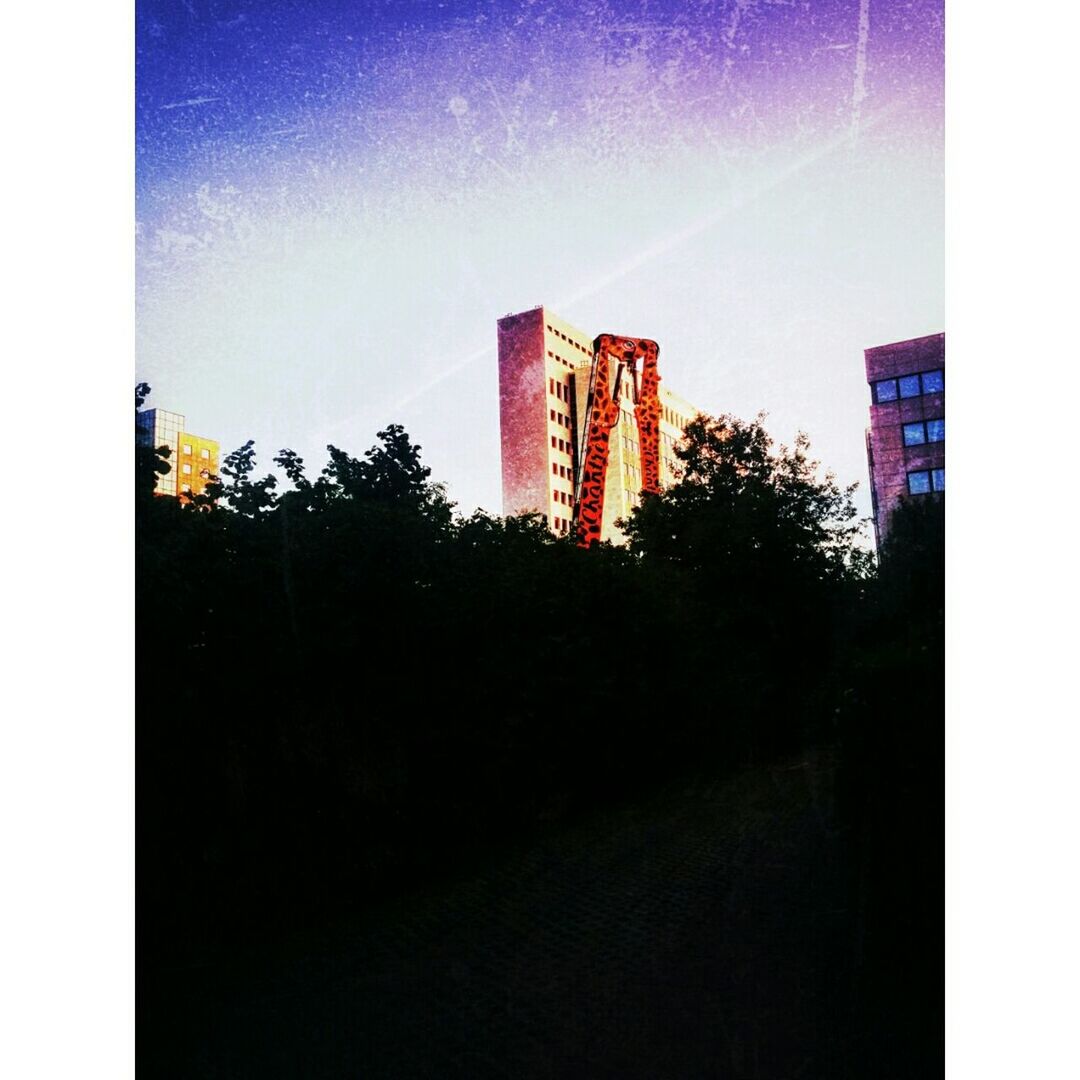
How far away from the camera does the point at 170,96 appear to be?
3156mm

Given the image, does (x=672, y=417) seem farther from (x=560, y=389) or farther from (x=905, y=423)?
(x=905, y=423)

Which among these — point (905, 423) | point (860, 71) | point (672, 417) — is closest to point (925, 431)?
point (905, 423)

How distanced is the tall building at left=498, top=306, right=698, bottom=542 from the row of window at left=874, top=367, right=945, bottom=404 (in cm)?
94

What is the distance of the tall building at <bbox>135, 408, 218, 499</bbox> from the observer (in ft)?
10.9

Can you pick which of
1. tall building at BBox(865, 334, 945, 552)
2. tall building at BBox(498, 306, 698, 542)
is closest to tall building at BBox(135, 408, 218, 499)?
tall building at BBox(498, 306, 698, 542)

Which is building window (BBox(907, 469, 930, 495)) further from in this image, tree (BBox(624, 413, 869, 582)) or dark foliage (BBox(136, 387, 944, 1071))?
tree (BBox(624, 413, 869, 582))

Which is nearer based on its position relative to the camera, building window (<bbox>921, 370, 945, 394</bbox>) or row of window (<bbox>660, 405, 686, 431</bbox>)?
building window (<bbox>921, 370, 945, 394</bbox>)

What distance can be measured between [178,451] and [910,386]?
9.44 feet

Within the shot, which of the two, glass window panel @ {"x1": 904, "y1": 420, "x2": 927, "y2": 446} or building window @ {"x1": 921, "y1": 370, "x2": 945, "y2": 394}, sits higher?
building window @ {"x1": 921, "y1": 370, "x2": 945, "y2": 394}

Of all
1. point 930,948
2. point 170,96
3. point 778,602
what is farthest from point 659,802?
point 170,96

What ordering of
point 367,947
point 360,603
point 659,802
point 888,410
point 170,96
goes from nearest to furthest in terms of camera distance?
point 888,410
point 170,96
point 367,947
point 360,603
point 659,802
